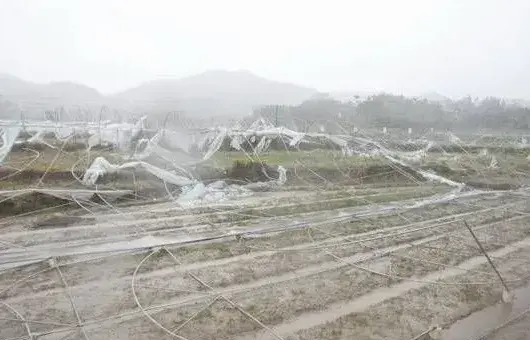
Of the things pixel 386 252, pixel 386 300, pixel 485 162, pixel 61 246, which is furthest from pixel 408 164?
pixel 61 246

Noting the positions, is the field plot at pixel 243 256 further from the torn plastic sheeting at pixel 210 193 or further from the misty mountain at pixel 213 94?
the misty mountain at pixel 213 94

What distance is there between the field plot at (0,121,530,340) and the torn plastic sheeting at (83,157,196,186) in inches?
3.2

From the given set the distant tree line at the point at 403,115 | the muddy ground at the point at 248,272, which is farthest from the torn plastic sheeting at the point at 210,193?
the distant tree line at the point at 403,115

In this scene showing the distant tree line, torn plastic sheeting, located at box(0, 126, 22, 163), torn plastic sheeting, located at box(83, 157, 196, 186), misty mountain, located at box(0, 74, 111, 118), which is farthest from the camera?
the distant tree line

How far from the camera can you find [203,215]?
34.6 ft

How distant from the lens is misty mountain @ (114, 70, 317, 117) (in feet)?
133

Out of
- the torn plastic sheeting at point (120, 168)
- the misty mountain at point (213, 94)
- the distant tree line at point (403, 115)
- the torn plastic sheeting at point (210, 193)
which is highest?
the misty mountain at point (213, 94)

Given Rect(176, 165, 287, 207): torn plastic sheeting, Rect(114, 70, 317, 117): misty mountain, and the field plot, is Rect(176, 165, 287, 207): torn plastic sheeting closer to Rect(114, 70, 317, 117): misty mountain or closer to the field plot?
the field plot

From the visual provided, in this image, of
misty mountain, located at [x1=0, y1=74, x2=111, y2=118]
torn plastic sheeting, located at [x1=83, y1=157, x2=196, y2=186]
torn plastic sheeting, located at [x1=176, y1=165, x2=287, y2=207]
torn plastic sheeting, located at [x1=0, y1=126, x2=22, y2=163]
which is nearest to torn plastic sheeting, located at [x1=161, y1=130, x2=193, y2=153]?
torn plastic sheeting, located at [x1=83, y1=157, x2=196, y2=186]

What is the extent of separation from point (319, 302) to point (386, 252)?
8.55 feet

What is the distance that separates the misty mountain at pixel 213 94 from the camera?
40531mm

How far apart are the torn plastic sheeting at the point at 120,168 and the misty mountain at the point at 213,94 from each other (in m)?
21.9

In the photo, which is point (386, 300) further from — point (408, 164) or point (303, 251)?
point (408, 164)

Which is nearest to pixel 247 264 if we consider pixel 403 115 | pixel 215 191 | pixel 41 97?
pixel 215 191
